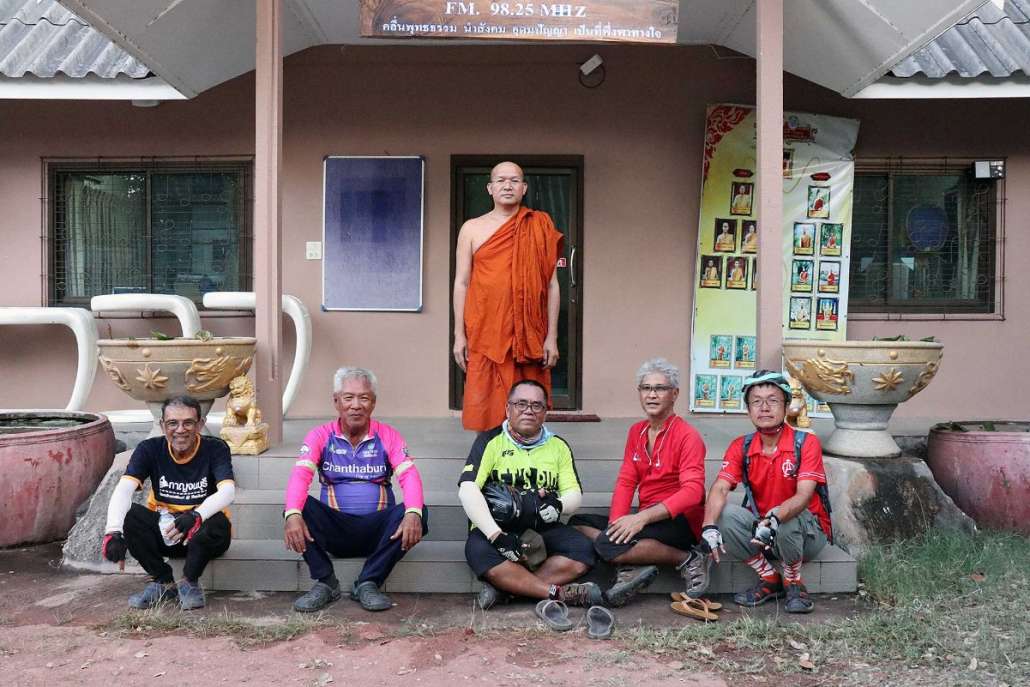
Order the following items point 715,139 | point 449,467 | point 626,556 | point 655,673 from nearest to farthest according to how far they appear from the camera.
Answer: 1. point 655,673
2. point 626,556
3. point 449,467
4. point 715,139

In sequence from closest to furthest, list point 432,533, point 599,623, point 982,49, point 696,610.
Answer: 1. point 599,623
2. point 696,610
3. point 432,533
4. point 982,49

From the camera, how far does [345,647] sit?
3.44 meters

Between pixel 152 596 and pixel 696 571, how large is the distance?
2.32 meters

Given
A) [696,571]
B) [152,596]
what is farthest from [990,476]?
[152,596]

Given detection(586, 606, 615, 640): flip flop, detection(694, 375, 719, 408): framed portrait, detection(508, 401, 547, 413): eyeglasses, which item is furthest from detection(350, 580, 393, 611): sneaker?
detection(694, 375, 719, 408): framed portrait

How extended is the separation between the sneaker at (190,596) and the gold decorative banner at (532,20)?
110 inches

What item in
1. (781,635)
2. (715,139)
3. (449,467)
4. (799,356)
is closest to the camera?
(781,635)

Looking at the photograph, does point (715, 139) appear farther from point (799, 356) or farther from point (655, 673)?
point (655, 673)

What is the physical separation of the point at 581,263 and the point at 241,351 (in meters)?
2.93

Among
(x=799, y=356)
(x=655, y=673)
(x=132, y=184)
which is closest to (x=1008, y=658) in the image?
(x=655, y=673)

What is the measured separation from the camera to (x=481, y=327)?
4.82 m

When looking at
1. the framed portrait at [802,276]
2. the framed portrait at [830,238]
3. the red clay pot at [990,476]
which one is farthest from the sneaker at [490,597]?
the framed portrait at [830,238]

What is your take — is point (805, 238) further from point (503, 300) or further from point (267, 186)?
point (267, 186)

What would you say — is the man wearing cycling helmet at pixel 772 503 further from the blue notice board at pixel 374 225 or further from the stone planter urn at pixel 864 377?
the blue notice board at pixel 374 225
